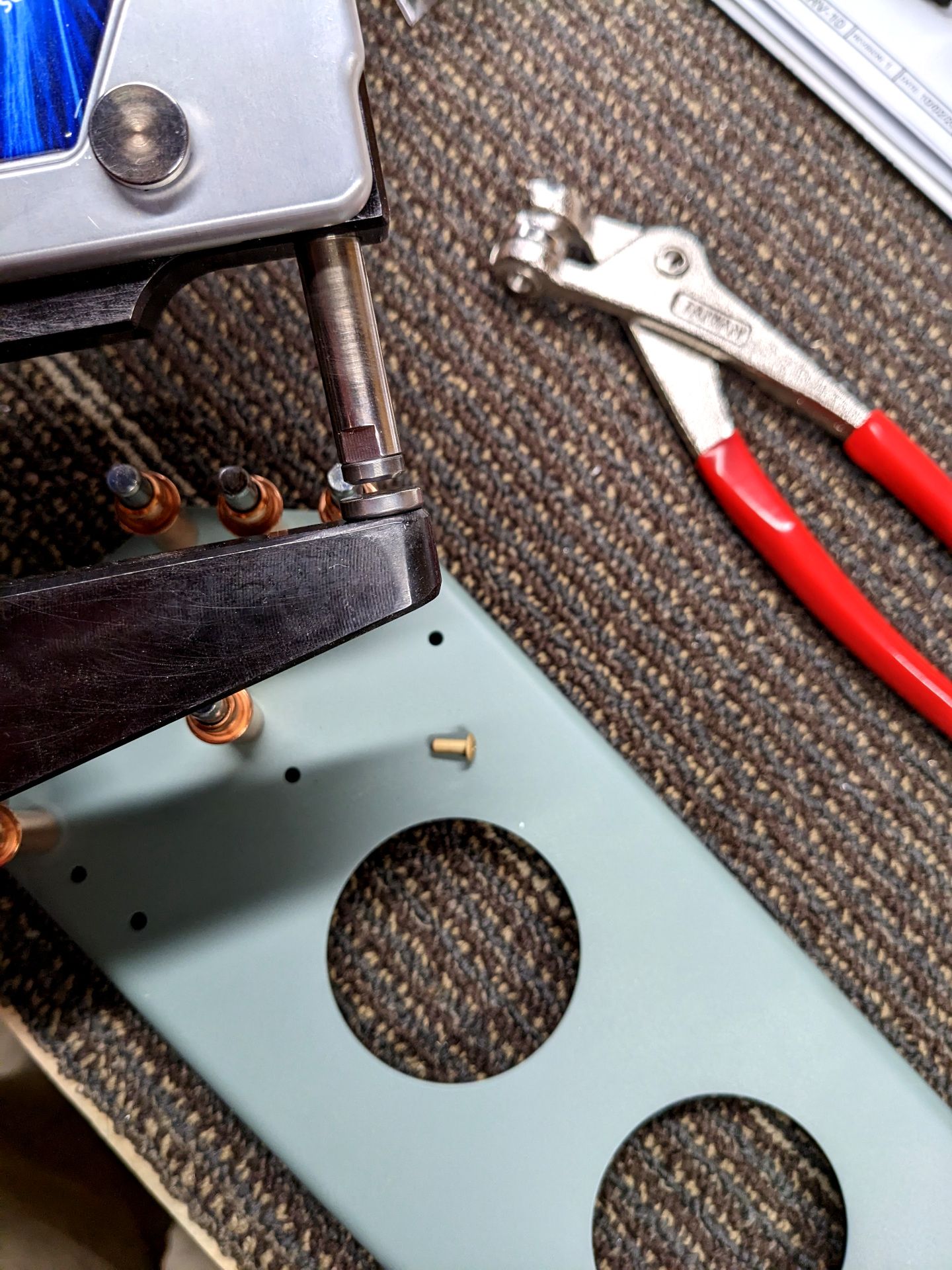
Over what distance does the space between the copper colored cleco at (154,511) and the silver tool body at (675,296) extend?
223mm

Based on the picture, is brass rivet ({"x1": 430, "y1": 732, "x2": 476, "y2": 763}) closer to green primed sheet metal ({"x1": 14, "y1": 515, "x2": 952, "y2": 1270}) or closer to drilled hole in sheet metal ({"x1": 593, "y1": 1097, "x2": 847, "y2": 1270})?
green primed sheet metal ({"x1": 14, "y1": 515, "x2": 952, "y2": 1270})

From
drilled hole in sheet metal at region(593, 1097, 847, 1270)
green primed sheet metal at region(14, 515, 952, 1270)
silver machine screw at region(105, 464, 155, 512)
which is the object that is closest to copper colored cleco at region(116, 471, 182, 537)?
silver machine screw at region(105, 464, 155, 512)

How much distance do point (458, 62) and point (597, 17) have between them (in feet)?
0.30

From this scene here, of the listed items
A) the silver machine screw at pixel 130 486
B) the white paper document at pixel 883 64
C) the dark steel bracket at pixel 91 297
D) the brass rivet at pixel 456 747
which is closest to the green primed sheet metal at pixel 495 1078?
the brass rivet at pixel 456 747

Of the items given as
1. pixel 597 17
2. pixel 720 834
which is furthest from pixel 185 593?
pixel 597 17

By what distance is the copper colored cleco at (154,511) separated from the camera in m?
0.50

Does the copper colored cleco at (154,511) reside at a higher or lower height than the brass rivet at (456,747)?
higher

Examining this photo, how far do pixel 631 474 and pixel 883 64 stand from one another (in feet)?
0.91

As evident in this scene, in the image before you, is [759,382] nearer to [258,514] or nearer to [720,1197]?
[258,514]

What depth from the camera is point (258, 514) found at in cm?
51

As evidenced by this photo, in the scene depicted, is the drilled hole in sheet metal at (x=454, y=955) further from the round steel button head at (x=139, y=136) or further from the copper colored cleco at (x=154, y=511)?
the round steel button head at (x=139, y=136)

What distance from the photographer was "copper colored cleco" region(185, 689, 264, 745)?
19.5 inches

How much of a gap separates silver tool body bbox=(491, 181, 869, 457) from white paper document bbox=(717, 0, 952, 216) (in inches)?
5.6

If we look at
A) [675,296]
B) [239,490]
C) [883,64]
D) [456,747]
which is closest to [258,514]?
[239,490]
